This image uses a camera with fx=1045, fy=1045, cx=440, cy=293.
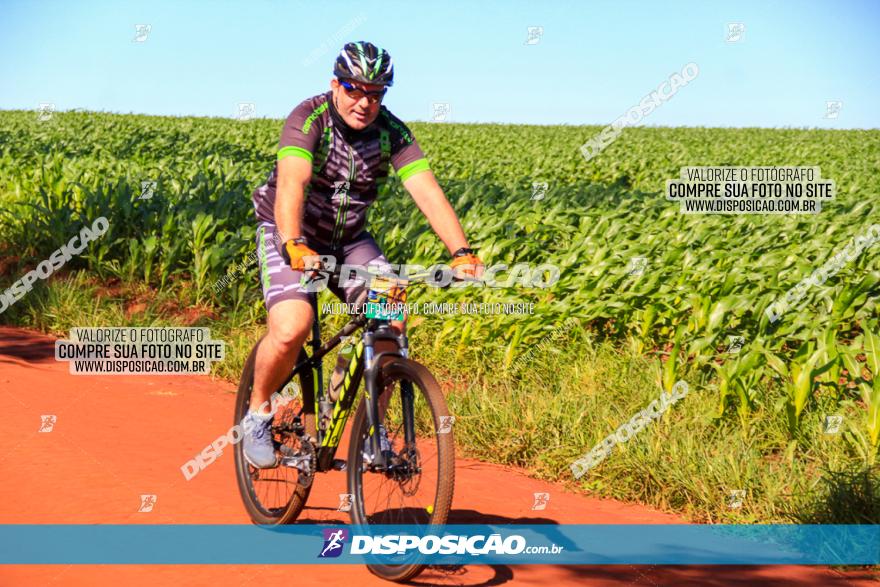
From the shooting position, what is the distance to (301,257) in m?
4.74

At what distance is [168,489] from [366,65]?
9.23 feet

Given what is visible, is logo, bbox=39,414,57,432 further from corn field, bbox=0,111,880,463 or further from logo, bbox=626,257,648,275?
logo, bbox=626,257,648,275

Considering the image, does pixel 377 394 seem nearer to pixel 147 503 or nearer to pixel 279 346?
pixel 279 346

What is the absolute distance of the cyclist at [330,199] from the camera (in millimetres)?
5016

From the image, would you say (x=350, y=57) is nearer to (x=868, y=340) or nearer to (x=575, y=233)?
(x=868, y=340)

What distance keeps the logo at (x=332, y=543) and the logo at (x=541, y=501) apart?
4.58ft

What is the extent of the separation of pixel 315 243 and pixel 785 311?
4025 millimetres

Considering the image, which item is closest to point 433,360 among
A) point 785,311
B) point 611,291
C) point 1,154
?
point 611,291

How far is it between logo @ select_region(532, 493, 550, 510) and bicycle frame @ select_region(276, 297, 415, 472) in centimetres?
152

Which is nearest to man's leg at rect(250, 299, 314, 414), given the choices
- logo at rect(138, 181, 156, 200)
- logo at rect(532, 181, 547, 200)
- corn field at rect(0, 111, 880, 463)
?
corn field at rect(0, 111, 880, 463)

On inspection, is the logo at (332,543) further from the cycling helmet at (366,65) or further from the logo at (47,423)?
the logo at (47,423)

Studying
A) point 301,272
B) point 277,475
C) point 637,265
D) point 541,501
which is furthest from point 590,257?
point 301,272

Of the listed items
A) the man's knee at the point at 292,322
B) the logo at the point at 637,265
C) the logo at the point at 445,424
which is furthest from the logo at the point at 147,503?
the logo at the point at 637,265

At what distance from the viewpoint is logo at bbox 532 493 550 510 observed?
20.4ft
